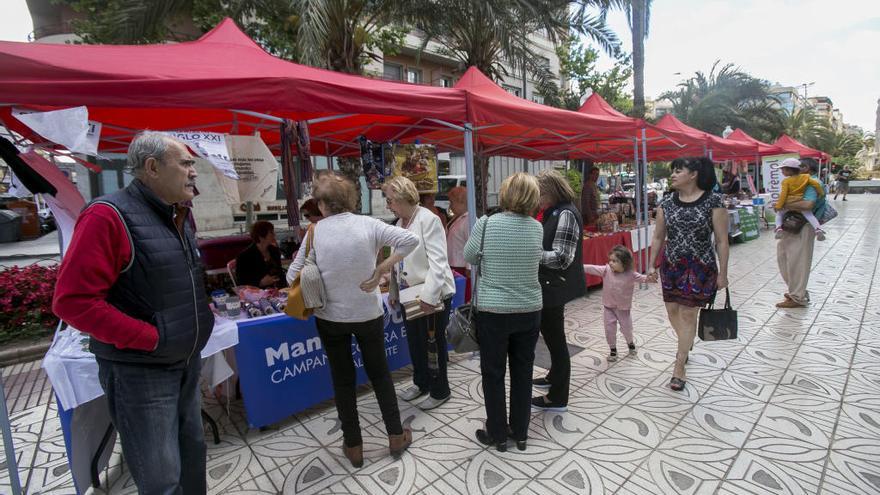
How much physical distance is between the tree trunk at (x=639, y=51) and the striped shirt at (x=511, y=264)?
1268 cm

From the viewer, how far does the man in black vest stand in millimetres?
1505

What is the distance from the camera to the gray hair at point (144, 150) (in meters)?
1.70

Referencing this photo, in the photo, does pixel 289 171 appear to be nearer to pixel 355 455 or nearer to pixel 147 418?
pixel 355 455

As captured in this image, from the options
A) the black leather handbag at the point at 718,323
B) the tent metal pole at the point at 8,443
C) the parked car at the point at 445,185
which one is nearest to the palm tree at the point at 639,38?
the parked car at the point at 445,185

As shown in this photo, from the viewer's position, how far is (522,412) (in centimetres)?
277

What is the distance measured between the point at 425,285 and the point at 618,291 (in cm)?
206

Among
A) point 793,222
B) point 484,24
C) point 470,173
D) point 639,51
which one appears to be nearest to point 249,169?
point 470,173

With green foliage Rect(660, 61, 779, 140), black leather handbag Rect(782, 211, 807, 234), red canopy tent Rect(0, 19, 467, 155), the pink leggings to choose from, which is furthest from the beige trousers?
green foliage Rect(660, 61, 779, 140)

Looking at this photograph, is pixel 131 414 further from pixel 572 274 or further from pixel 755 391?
pixel 755 391

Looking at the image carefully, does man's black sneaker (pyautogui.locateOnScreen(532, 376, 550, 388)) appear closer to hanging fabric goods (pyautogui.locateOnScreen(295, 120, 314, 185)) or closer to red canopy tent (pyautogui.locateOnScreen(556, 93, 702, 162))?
hanging fabric goods (pyautogui.locateOnScreen(295, 120, 314, 185))

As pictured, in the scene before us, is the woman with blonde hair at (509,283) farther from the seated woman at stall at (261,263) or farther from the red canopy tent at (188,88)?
the seated woman at stall at (261,263)

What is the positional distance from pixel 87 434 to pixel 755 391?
4.51 meters

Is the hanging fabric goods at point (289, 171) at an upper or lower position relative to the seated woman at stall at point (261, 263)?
upper

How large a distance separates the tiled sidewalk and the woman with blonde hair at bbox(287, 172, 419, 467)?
53 centimetres
